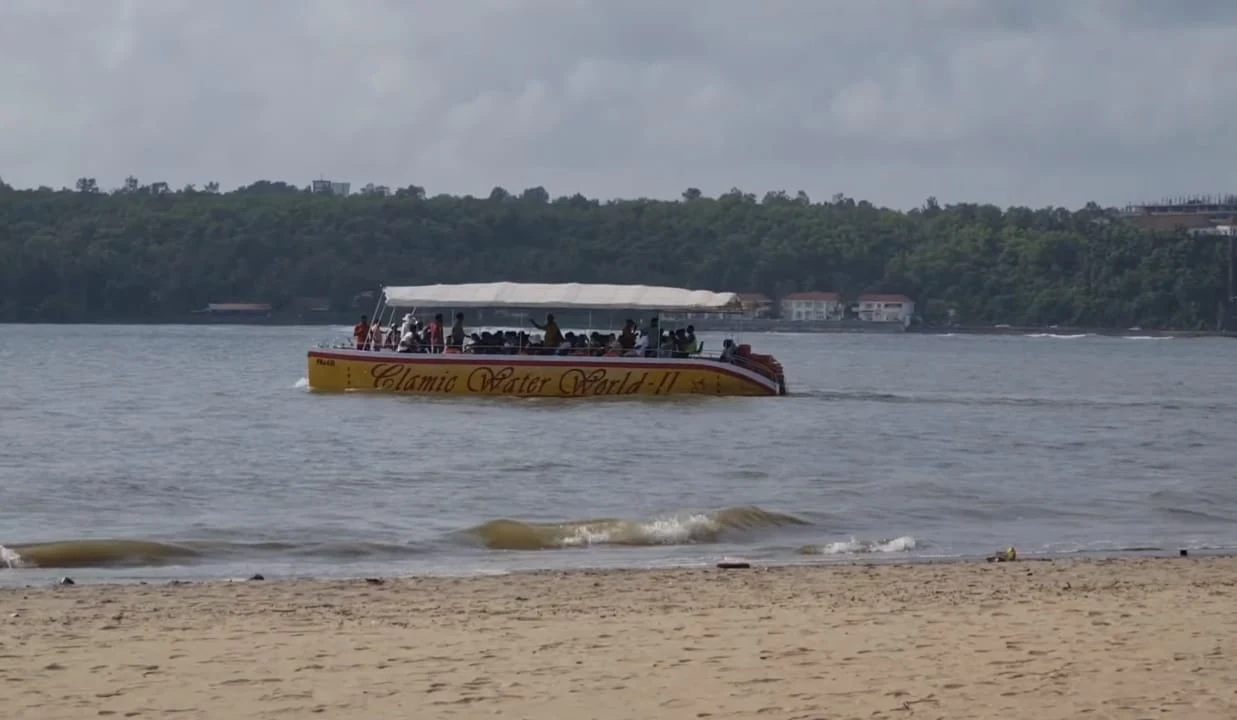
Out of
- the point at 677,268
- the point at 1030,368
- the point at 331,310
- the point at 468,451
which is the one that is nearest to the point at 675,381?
the point at 468,451

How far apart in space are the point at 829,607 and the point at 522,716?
3.98 metres

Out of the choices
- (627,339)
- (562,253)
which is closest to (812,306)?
(562,253)

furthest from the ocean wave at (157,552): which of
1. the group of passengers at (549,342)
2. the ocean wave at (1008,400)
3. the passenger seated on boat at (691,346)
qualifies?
the ocean wave at (1008,400)

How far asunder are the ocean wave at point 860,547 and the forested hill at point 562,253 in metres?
111

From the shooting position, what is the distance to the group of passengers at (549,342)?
3725cm

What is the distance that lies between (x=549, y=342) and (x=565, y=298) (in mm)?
1744

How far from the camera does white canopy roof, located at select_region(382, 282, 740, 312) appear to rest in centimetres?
3859

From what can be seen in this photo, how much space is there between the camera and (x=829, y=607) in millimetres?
12891

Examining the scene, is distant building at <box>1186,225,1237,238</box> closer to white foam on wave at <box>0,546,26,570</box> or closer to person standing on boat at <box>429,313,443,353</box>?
person standing on boat at <box>429,313,443,353</box>

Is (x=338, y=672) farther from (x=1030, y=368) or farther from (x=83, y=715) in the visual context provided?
(x=1030, y=368)

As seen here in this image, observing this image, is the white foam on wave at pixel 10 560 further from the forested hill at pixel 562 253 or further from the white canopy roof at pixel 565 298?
the forested hill at pixel 562 253

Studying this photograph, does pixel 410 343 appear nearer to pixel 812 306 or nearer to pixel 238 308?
pixel 238 308

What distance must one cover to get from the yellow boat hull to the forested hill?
301 ft

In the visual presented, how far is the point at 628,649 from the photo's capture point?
36.5ft
